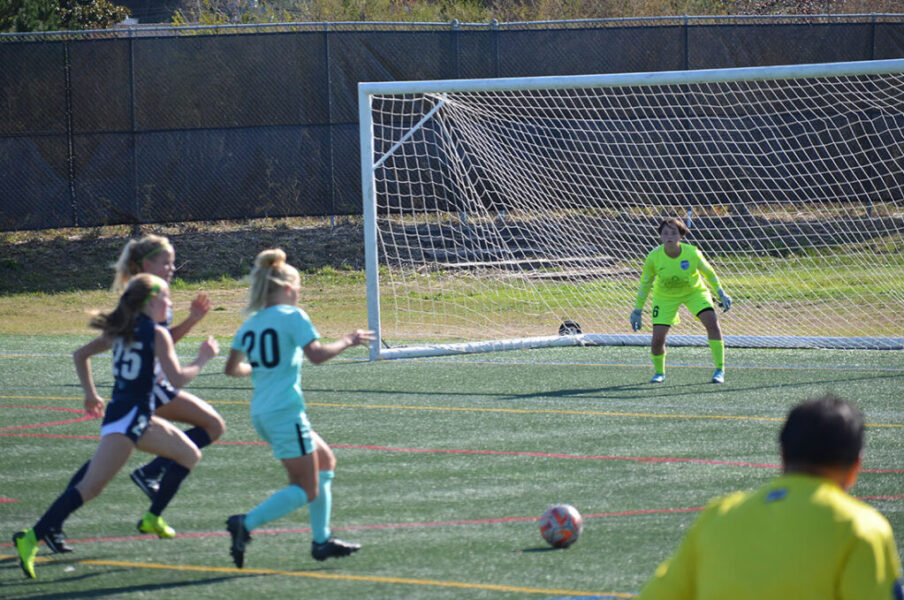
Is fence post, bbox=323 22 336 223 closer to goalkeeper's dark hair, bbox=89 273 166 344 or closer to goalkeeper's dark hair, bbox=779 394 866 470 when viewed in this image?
goalkeeper's dark hair, bbox=89 273 166 344

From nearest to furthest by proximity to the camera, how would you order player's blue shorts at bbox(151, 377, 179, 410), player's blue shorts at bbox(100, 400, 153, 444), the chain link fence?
player's blue shorts at bbox(100, 400, 153, 444)
player's blue shorts at bbox(151, 377, 179, 410)
the chain link fence

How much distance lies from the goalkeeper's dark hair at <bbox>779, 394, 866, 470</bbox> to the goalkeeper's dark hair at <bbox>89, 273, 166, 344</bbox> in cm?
382

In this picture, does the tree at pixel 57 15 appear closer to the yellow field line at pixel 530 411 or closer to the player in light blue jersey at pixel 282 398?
the yellow field line at pixel 530 411

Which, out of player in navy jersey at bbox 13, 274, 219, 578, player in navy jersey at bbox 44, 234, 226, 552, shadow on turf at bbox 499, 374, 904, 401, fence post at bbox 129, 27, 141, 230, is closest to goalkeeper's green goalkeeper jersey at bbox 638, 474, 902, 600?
player in navy jersey at bbox 13, 274, 219, 578

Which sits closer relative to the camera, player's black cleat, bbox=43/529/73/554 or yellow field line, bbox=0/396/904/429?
player's black cleat, bbox=43/529/73/554

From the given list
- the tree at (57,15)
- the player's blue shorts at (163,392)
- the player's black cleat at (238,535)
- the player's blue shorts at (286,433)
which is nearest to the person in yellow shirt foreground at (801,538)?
the player's blue shorts at (286,433)

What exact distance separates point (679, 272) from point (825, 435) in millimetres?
8425

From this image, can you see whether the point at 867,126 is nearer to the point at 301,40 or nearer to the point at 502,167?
the point at 502,167

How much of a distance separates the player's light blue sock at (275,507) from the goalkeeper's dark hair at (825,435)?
309 cm

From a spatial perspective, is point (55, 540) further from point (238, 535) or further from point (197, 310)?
point (197, 310)

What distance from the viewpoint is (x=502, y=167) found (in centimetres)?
1720

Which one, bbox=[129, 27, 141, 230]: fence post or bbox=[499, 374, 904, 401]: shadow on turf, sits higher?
bbox=[129, 27, 141, 230]: fence post

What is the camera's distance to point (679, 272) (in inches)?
430

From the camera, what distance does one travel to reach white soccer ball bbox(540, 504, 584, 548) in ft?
18.9
